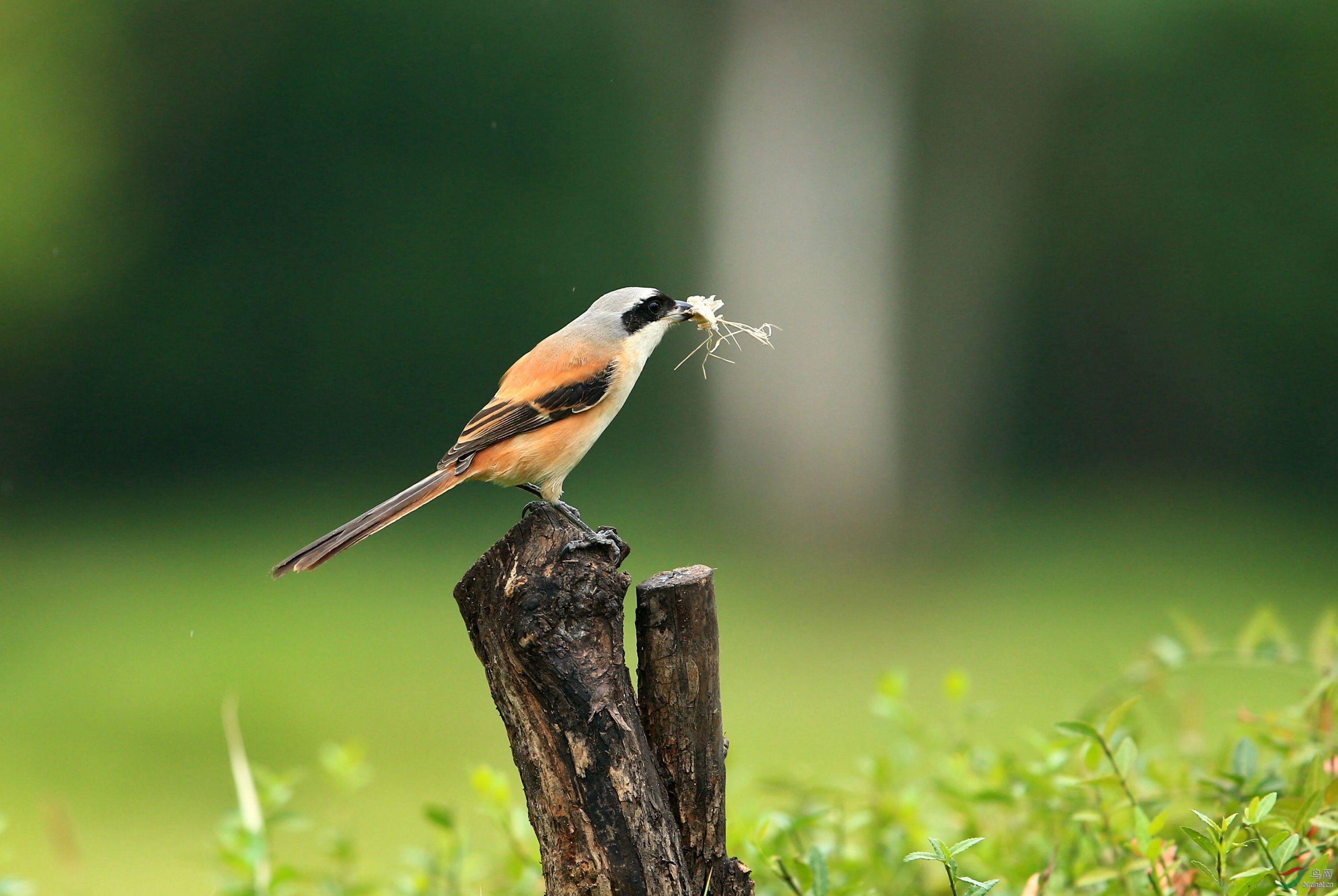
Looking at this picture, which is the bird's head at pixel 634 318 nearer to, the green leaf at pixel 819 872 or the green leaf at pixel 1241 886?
the green leaf at pixel 819 872

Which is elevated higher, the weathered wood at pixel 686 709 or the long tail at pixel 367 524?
the long tail at pixel 367 524

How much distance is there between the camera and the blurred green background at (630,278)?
10.4 meters

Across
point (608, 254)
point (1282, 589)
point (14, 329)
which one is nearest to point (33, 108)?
point (14, 329)

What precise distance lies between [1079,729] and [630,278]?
1072 centimetres

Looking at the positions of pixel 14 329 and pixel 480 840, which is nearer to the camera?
pixel 480 840

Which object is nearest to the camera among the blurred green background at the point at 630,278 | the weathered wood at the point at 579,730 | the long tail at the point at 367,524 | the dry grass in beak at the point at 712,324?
the weathered wood at the point at 579,730

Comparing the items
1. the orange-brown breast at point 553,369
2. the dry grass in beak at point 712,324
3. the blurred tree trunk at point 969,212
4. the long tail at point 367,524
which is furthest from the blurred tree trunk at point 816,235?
the long tail at point 367,524

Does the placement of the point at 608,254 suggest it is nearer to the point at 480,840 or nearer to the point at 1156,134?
the point at 1156,134

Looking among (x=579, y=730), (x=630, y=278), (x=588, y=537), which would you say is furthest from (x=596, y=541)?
(x=630, y=278)

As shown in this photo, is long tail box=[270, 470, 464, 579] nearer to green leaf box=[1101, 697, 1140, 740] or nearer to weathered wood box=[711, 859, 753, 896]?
weathered wood box=[711, 859, 753, 896]

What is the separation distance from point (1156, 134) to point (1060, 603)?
636cm

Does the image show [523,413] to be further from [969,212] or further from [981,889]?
[969,212]

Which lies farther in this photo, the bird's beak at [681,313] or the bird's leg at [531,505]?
the bird's beak at [681,313]

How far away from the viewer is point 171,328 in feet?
38.6
